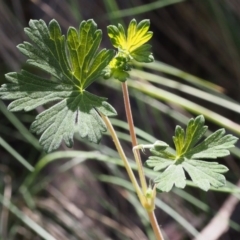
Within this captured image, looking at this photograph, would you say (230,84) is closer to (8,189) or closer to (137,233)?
(137,233)

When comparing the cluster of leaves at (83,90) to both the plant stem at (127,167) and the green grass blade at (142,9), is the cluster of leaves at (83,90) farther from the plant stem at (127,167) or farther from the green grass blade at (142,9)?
the green grass blade at (142,9)

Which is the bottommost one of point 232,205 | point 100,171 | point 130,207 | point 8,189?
point 232,205

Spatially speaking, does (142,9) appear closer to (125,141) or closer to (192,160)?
(125,141)

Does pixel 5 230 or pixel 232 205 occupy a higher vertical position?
pixel 5 230

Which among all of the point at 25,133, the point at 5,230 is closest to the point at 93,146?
the point at 25,133

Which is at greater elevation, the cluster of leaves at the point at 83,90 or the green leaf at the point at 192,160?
the cluster of leaves at the point at 83,90

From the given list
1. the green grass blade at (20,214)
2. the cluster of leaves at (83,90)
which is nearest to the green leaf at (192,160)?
the cluster of leaves at (83,90)

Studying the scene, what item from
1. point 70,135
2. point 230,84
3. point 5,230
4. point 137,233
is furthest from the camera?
point 230,84
